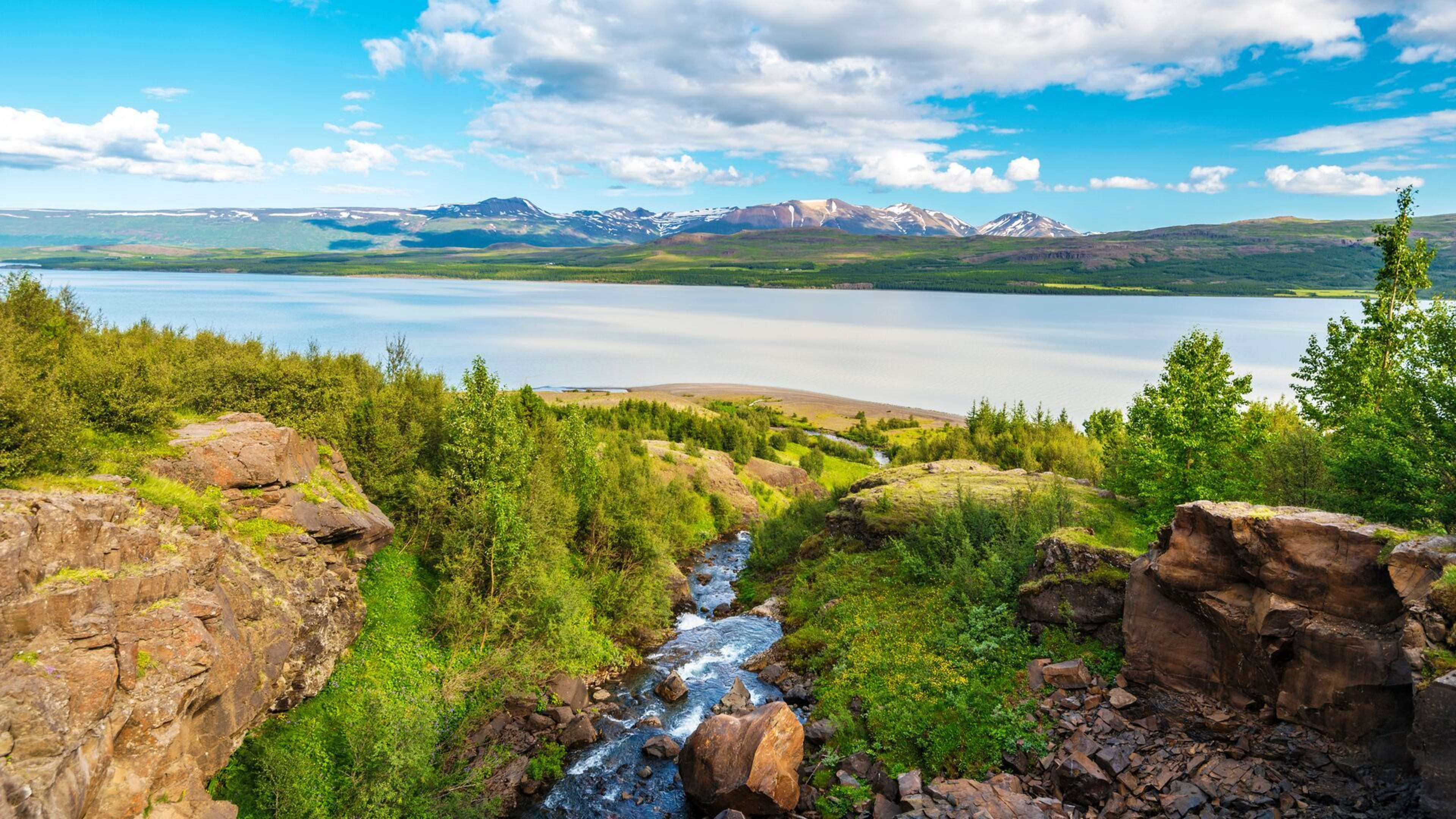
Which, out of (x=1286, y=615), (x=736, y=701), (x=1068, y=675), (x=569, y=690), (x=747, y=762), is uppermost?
(x=1286, y=615)

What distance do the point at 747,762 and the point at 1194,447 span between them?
2281 cm

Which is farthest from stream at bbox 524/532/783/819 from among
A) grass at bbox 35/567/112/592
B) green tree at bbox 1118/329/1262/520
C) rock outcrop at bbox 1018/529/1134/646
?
green tree at bbox 1118/329/1262/520

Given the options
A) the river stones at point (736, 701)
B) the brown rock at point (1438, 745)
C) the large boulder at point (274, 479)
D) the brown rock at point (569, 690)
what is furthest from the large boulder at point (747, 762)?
the brown rock at point (1438, 745)

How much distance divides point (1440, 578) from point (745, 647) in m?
26.4

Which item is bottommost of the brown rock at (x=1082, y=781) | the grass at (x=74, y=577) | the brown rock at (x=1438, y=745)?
the brown rock at (x=1082, y=781)

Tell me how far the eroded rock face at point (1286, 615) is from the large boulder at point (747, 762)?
11788mm

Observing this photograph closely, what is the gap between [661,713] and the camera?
28.7 metres

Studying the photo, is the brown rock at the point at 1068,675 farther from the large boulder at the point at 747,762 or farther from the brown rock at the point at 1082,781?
the large boulder at the point at 747,762

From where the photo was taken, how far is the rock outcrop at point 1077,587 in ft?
83.1

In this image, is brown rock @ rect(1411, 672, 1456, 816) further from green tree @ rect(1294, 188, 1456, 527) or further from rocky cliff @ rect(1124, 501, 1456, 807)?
green tree @ rect(1294, 188, 1456, 527)

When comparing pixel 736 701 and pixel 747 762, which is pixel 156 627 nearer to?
pixel 747 762

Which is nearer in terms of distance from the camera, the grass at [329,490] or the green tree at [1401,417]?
the green tree at [1401,417]

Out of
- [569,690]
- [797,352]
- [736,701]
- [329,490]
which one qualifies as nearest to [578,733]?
[569,690]

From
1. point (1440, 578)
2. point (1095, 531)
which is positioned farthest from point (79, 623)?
point (1095, 531)
